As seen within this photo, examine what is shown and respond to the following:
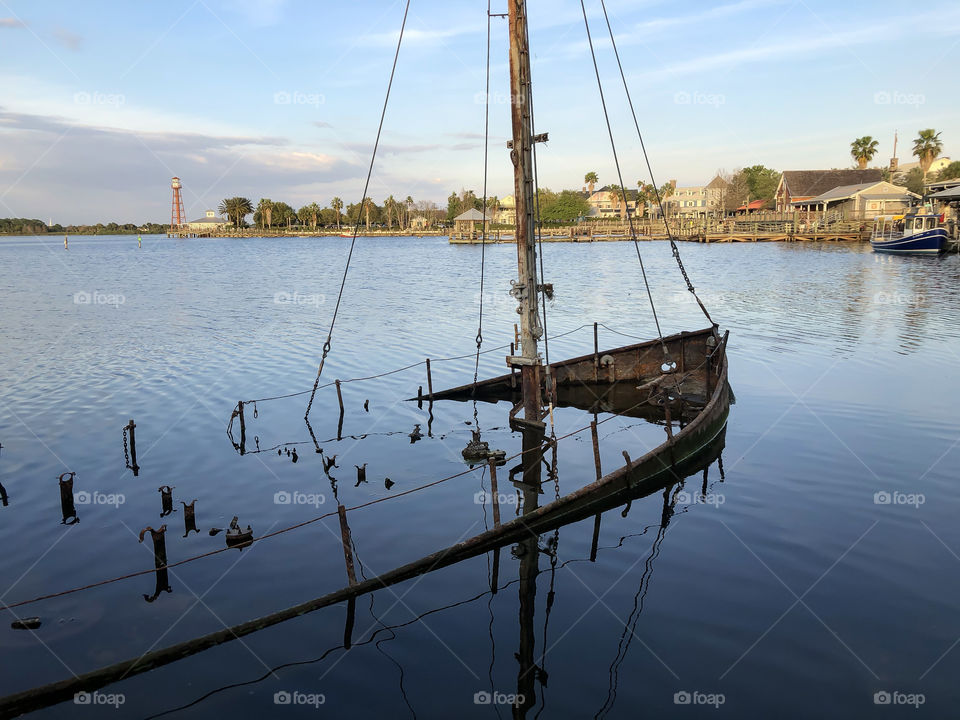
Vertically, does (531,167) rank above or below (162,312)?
above

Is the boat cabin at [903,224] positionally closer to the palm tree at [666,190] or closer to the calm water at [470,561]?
the calm water at [470,561]

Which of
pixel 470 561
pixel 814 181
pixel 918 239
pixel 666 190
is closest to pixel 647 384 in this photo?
pixel 470 561

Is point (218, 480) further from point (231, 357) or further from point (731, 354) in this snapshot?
point (731, 354)

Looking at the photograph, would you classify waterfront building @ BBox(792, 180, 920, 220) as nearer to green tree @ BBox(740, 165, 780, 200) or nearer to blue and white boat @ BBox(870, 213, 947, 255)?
blue and white boat @ BBox(870, 213, 947, 255)

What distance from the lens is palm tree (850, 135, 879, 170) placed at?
4927 inches

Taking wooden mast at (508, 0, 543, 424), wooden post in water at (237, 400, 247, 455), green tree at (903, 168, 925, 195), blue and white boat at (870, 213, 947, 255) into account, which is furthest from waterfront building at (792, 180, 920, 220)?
wooden post in water at (237, 400, 247, 455)

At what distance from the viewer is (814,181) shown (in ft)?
391

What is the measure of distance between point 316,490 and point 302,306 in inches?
1382

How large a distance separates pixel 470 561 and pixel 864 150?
143571 millimetres

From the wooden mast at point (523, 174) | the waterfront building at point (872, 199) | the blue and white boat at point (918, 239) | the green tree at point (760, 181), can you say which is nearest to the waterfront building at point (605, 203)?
the green tree at point (760, 181)

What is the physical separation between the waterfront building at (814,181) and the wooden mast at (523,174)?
120 m

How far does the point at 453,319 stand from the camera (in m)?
41.2

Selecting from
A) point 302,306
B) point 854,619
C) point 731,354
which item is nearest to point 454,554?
point 854,619

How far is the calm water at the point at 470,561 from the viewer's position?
8.62 meters
